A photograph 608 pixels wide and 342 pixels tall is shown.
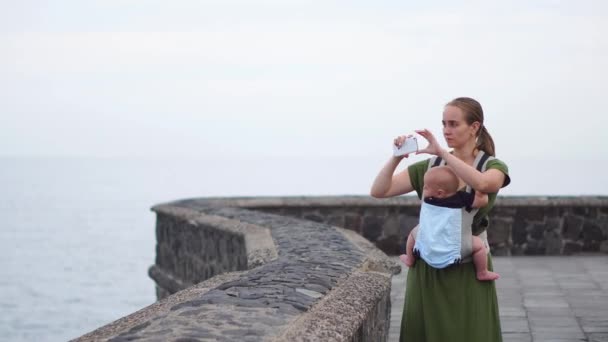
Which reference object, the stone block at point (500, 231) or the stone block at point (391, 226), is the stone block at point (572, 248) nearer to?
the stone block at point (500, 231)

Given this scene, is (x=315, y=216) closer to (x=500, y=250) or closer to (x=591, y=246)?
(x=500, y=250)

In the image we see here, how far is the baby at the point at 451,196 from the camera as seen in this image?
4520mm

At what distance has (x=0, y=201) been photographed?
188m

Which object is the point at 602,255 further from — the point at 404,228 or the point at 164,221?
the point at 164,221

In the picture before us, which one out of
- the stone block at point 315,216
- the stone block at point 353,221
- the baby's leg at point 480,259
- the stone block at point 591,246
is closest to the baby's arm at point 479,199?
the baby's leg at point 480,259

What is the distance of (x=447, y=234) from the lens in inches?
178

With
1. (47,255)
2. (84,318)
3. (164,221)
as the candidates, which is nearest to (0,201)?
(47,255)

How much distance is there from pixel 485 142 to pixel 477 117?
12 centimetres

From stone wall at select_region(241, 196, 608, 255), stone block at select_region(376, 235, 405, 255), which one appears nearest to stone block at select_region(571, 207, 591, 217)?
stone wall at select_region(241, 196, 608, 255)

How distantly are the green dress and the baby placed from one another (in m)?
0.07

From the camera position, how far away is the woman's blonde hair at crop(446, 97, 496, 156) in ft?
15.1

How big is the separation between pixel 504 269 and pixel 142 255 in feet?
362

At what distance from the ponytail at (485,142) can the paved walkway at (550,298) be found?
8.93ft

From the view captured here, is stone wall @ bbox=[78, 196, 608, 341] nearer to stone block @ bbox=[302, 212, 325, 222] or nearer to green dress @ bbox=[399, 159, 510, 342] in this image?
stone block @ bbox=[302, 212, 325, 222]
